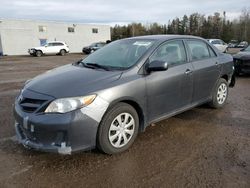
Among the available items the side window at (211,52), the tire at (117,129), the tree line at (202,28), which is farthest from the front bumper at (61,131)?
the tree line at (202,28)

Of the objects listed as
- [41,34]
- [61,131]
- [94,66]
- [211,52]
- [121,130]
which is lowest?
[121,130]

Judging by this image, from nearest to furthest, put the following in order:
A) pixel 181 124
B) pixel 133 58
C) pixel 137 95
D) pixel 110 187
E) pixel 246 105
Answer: pixel 110 187
pixel 137 95
pixel 133 58
pixel 181 124
pixel 246 105

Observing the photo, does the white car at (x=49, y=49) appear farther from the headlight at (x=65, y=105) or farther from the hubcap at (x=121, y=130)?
the headlight at (x=65, y=105)

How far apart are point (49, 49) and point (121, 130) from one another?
95.9 feet

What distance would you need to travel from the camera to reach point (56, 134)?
3.12 m

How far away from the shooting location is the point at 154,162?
3.39m

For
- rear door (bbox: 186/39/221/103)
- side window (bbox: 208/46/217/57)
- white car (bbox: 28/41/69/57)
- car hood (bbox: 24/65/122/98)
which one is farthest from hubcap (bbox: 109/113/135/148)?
white car (bbox: 28/41/69/57)

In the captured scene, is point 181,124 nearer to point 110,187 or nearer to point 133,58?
point 133,58

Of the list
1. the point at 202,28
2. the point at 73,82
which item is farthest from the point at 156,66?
the point at 202,28

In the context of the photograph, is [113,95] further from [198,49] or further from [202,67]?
[198,49]

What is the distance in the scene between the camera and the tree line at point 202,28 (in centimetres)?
6406

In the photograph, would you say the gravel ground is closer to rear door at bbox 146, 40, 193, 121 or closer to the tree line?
rear door at bbox 146, 40, 193, 121

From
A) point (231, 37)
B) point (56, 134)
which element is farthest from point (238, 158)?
point (231, 37)

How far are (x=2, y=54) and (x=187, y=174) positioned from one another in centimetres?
3593
